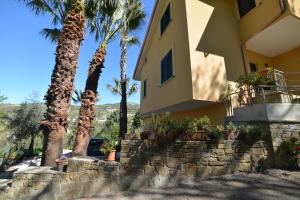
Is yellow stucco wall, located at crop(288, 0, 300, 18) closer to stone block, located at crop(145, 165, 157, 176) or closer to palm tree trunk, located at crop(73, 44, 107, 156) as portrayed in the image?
stone block, located at crop(145, 165, 157, 176)

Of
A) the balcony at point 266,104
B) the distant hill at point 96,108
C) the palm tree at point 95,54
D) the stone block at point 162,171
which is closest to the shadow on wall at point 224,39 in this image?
the balcony at point 266,104

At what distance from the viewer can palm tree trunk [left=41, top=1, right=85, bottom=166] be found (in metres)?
6.17

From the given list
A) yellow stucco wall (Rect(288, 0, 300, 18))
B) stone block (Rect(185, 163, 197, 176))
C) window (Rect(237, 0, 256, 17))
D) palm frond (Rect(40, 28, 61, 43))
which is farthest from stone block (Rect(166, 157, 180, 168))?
palm frond (Rect(40, 28, 61, 43))

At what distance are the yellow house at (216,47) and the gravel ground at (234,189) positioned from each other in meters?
3.47

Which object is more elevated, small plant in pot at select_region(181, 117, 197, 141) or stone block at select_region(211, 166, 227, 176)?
small plant in pot at select_region(181, 117, 197, 141)

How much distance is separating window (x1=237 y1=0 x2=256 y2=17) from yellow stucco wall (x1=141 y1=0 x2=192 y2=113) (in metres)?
3.38

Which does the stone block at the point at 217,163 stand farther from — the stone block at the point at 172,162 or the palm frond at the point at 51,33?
the palm frond at the point at 51,33

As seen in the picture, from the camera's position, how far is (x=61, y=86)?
6.48m

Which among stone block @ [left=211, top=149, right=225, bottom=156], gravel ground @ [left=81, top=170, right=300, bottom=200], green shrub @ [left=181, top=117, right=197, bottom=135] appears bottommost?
gravel ground @ [left=81, top=170, right=300, bottom=200]

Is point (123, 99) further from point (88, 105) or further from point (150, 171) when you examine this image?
point (150, 171)

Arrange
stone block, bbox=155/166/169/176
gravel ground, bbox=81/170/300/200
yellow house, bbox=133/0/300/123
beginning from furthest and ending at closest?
yellow house, bbox=133/0/300/123 → stone block, bbox=155/166/169/176 → gravel ground, bbox=81/170/300/200

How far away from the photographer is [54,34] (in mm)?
10492

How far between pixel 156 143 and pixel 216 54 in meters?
5.48

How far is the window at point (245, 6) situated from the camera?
9.38 metres
